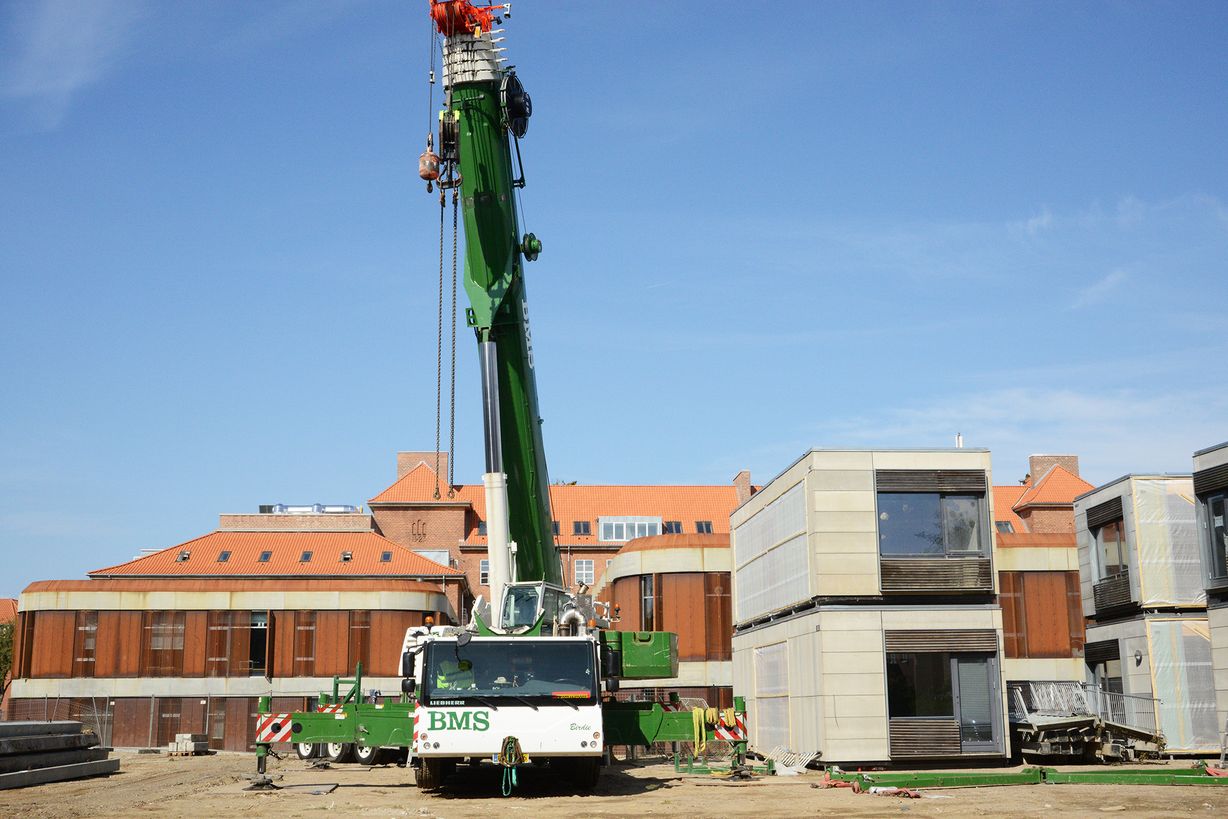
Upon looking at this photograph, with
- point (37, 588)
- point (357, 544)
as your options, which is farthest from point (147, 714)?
point (357, 544)

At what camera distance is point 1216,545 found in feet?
96.2

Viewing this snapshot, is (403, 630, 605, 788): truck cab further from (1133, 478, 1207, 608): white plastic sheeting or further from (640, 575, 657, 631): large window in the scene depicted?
(640, 575, 657, 631): large window

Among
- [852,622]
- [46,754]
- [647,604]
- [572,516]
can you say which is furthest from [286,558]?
[852,622]

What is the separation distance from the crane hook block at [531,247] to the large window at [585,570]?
51.1 m

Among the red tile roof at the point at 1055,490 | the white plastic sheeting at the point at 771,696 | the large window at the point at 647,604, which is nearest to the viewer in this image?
the white plastic sheeting at the point at 771,696

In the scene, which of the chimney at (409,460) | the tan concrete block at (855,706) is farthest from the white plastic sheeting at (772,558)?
the chimney at (409,460)

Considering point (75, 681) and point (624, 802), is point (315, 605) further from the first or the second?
point (624, 802)

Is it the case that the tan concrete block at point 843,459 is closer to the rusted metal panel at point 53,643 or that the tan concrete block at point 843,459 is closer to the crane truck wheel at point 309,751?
the crane truck wheel at point 309,751

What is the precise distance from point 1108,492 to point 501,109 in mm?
23241

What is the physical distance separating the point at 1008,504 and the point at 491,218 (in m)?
53.2

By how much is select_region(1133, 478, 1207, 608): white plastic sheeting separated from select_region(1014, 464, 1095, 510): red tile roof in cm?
3105

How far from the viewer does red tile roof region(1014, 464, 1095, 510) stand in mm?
64062

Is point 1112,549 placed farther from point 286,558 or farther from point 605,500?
point 605,500

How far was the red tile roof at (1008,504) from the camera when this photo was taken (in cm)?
6512
